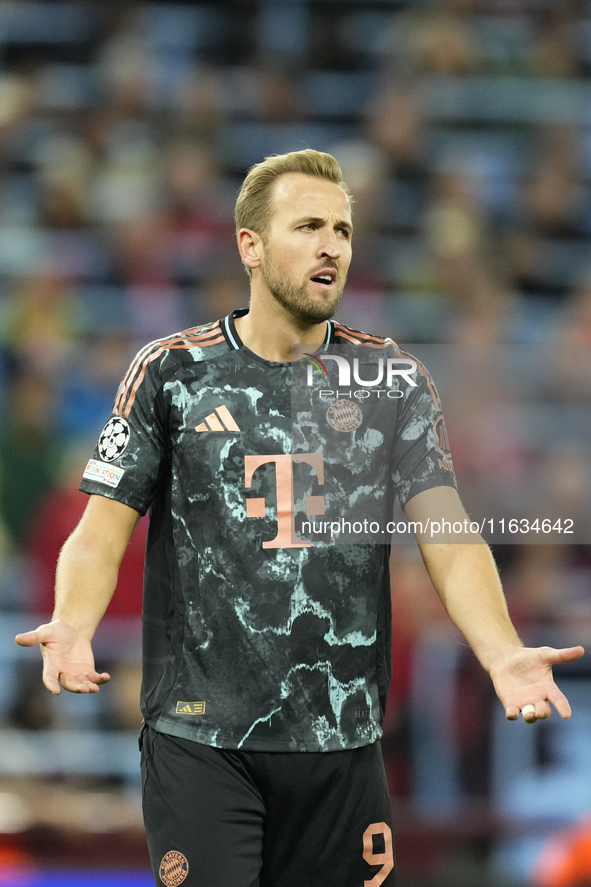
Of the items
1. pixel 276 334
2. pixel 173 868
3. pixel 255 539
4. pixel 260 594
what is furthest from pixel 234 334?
pixel 173 868

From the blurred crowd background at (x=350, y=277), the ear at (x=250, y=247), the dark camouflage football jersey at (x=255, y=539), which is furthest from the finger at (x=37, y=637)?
the blurred crowd background at (x=350, y=277)

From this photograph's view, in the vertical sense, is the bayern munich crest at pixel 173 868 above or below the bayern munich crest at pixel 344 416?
below

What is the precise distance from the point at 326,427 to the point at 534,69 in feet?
→ 17.3

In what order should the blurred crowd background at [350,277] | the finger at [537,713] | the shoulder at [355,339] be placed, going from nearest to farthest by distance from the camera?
1. the finger at [537,713]
2. the shoulder at [355,339]
3. the blurred crowd background at [350,277]

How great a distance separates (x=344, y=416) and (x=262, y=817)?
100cm

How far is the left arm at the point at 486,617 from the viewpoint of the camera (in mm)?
2352

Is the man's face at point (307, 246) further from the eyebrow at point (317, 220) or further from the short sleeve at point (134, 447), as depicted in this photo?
the short sleeve at point (134, 447)

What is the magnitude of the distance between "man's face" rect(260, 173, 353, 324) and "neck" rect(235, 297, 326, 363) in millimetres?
26

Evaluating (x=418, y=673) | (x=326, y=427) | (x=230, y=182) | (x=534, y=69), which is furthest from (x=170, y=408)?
(x=534, y=69)

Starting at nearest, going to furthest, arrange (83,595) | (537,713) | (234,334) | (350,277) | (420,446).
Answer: (537,713) < (83,595) < (420,446) < (234,334) < (350,277)

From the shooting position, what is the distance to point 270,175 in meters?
2.98

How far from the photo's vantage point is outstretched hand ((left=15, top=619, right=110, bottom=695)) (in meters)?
2.32

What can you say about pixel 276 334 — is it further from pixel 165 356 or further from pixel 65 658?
pixel 65 658

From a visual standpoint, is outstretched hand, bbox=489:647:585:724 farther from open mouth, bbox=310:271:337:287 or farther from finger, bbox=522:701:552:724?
open mouth, bbox=310:271:337:287
